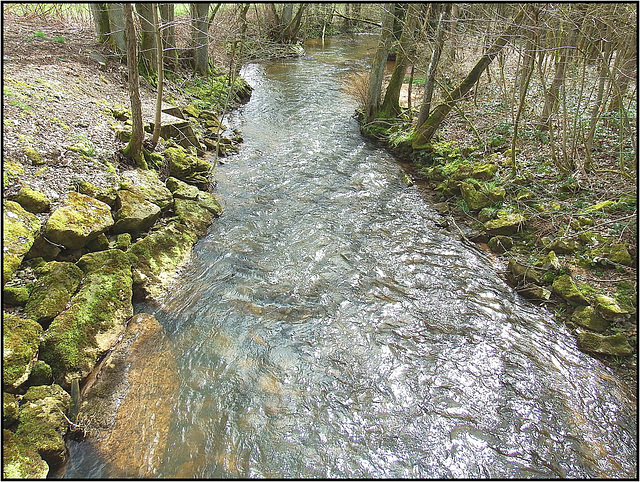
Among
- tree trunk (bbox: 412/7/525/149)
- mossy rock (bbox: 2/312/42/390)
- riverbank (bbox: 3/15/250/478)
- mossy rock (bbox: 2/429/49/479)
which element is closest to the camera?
mossy rock (bbox: 2/429/49/479)

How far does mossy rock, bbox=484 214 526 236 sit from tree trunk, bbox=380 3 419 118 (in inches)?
228

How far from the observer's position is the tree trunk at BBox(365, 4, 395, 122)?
11.5m

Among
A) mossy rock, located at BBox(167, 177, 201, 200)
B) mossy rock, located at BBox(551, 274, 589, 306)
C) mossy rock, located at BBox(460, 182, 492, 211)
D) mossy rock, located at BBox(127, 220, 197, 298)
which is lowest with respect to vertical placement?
mossy rock, located at BBox(127, 220, 197, 298)

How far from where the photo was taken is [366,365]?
188 inches

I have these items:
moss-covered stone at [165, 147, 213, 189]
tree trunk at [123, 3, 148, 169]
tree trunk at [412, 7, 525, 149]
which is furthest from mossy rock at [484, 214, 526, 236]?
tree trunk at [123, 3, 148, 169]

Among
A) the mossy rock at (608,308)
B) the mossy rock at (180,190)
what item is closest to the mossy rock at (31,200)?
the mossy rock at (180,190)

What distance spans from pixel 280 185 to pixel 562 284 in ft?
19.3

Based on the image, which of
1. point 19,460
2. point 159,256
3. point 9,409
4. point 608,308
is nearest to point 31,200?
point 159,256

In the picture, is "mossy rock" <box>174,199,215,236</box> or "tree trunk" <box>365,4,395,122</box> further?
"tree trunk" <box>365,4,395,122</box>

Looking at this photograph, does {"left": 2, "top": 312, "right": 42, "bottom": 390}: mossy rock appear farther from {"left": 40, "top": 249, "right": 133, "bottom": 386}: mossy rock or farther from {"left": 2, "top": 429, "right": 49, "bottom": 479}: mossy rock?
{"left": 2, "top": 429, "right": 49, "bottom": 479}: mossy rock

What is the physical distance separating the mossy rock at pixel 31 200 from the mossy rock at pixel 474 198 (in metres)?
7.27

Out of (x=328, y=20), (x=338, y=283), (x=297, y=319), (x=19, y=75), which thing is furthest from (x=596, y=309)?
(x=328, y=20)

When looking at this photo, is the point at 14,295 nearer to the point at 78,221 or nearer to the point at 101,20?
the point at 78,221

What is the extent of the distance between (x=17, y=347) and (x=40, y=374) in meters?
0.34
